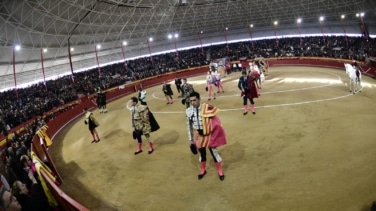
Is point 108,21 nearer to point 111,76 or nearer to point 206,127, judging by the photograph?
point 111,76

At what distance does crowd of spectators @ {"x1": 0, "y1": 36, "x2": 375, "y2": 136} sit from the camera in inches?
992

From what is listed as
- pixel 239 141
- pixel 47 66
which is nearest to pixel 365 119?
pixel 239 141

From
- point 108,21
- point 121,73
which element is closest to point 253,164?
point 108,21

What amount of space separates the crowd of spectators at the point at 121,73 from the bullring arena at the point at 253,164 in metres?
11.5

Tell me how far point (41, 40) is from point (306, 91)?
2882 cm

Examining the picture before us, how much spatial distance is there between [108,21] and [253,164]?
35.7 meters

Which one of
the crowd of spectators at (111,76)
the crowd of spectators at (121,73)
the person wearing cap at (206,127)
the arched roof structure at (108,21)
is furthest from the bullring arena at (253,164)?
the arched roof structure at (108,21)

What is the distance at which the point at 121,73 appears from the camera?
44.7m

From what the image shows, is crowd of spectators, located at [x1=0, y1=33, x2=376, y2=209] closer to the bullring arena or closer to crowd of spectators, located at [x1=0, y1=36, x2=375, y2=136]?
crowd of spectators, located at [x1=0, y1=36, x2=375, y2=136]

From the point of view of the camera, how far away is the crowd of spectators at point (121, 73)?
2520 cm

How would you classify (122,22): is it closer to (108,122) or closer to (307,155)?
(108,122)

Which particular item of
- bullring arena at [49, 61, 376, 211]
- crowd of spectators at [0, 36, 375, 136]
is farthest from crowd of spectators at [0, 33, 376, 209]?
bullring arena at [49, 61, 376, 211]

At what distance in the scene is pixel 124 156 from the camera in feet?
35.6

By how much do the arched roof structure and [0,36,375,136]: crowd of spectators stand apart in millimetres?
2255
